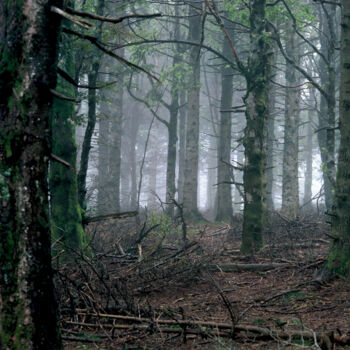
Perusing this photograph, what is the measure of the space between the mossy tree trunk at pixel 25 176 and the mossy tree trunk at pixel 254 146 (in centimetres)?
618

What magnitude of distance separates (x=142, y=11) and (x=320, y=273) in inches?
906

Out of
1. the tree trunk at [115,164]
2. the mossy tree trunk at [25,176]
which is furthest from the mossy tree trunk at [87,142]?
the tree trunk at [115,164]

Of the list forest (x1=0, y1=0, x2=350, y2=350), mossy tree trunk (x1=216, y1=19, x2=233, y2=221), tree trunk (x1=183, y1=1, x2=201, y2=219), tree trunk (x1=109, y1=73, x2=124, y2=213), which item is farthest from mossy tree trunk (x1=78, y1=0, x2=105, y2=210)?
tree trunk (x1=109, y1=73, x2=124, y2=213)

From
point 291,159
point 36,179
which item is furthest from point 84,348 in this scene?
point 291,159

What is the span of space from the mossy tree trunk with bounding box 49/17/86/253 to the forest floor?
0.80m

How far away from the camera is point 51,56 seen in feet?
8.89

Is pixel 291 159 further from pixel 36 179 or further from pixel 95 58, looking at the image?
pixel 36 179

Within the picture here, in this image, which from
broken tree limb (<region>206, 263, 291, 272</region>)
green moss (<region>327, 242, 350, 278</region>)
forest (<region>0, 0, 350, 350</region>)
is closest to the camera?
forest (<region>0, 0, 350, 350</region>)

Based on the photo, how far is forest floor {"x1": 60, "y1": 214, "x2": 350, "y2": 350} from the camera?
3.68m

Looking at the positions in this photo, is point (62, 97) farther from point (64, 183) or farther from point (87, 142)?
point (87, 142)

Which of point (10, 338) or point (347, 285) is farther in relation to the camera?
point (347, 285)

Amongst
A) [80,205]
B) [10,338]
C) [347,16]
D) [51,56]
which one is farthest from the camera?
[80,205]

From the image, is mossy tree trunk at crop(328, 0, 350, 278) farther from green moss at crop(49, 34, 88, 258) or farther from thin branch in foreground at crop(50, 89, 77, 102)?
thin branch in foreground at crop(50, 89, 77, 102)

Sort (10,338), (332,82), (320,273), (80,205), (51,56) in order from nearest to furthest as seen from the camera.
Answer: (10,338) < (51,56) < (320,273) < (80,205) < (332,82)
